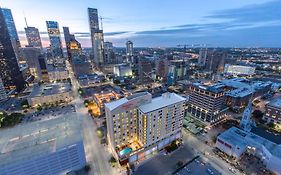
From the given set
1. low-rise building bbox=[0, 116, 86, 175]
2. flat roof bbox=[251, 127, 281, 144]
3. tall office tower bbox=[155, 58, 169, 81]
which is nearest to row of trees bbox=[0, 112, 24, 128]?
low-rise building bbox=[0, 116, 86, 175]

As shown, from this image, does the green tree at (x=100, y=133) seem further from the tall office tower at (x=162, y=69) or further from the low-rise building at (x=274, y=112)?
the tall office tower at (x=162, y=69)

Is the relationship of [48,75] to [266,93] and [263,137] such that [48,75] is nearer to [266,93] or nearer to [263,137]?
[263,137]

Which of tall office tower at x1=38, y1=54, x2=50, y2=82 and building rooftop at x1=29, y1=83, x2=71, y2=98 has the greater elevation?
tall office tower at x1=38, y1=54, x2=50, y2=82

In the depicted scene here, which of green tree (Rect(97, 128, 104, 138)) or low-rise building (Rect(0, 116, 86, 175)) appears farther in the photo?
green tree (Rect(97, 128, 104, 138))

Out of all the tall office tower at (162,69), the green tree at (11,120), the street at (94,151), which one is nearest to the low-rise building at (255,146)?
the street at (94,151)

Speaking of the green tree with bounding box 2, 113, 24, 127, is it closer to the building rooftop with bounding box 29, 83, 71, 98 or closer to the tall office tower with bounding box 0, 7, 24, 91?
the building rooftop with bounding box 29, 83, 71, 98

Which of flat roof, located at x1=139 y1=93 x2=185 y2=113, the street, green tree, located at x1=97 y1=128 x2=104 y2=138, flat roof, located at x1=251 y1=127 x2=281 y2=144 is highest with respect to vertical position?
flat roof, located at x1=139 y1=93 x2=185 y2=113

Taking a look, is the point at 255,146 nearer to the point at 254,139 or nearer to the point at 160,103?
the point at 254,139
